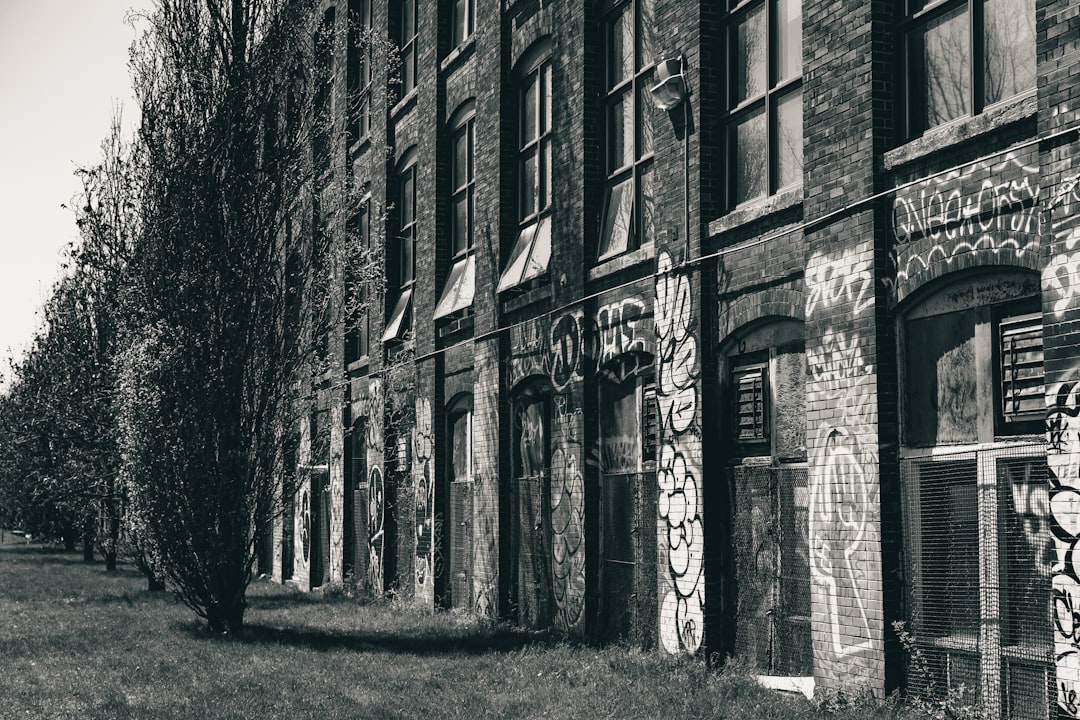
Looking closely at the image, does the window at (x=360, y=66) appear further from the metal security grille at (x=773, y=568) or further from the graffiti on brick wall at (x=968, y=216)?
the graffiti on brick wall at (x=968, y=216)

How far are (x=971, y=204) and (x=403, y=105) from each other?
13.7m

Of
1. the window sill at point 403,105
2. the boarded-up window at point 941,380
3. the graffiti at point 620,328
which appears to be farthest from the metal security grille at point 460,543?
the boarded-up window at point 941,380

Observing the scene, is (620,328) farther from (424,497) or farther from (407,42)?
(407,42)

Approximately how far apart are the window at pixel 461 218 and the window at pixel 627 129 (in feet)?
13.0

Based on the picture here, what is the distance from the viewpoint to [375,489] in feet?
67.9

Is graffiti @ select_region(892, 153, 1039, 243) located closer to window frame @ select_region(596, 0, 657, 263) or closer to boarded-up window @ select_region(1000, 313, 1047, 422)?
boarded-up window @ select_region(1000, 313, 1047, 422)

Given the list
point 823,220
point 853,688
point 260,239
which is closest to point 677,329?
point 823,220

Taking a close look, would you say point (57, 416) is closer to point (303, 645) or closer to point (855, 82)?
point (303, 645)

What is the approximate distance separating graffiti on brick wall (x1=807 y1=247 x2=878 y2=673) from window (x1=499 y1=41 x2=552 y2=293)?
5679 mm

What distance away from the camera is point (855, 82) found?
9.42 metres

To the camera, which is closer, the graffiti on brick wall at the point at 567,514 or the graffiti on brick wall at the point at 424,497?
the graffiti on brick wall at the point at 567,514

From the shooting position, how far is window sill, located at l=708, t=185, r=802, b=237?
10.3 metres

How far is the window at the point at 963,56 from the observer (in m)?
8.23

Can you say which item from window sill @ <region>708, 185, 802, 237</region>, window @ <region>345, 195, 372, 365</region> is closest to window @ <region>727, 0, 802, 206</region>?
window sill @ <region>708, 185, 802, 237</region>
